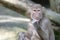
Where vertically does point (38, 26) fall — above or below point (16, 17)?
above

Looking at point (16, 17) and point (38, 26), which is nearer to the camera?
point (38, 26)

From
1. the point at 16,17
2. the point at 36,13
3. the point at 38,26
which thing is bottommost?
the point at 16,17

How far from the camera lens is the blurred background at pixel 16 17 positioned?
456 centimetres

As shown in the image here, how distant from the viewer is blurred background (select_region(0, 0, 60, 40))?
4.56 m

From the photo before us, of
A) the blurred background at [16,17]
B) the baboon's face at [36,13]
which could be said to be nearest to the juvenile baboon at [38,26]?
the baboon's face at [36,13]

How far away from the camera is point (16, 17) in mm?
5465

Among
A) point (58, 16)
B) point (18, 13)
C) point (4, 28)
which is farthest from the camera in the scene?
point (18, 13)

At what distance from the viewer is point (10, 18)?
5363 millimetres

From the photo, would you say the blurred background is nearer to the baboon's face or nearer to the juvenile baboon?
the juvenile baboon

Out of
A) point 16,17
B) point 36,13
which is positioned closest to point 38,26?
point 36,13

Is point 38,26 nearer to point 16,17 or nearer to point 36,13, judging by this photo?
point 36,13

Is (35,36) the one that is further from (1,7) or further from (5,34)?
(1,7)

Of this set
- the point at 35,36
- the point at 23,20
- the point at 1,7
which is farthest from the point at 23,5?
the point at 35,36

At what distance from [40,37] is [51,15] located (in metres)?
1.62
